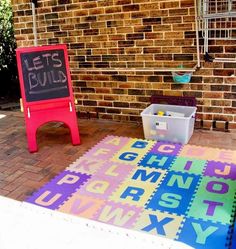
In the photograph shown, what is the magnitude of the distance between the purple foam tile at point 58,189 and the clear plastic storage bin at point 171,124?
844mm

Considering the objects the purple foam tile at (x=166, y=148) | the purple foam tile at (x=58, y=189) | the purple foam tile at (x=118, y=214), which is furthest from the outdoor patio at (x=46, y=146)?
the purple foam tile at (x=118, y=214)

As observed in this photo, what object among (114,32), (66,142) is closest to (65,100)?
(66,142)

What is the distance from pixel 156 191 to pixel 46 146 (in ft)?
4.29

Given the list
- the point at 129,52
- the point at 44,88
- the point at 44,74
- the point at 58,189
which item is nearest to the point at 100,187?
the point at 58,189

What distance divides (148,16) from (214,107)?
1105 mm

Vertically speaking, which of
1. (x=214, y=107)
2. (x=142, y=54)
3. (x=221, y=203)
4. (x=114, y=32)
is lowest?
(x=221, y=203)

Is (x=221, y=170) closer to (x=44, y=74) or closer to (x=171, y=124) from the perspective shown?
(x=171, y=124)

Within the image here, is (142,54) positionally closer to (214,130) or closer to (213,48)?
(213,48)

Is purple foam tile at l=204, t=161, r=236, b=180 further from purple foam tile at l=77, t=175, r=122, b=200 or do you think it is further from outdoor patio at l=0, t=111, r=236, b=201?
purple foam tile at l=77, t=175, r=122, b=200

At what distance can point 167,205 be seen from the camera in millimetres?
2143

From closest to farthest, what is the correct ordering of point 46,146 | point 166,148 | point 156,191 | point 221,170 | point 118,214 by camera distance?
point 118,214
point 156,191
point 221,170
point 166,148
point 46,146

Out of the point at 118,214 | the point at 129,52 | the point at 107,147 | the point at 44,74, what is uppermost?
the point at 129,52

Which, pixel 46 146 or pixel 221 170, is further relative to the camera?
pixel 46 146

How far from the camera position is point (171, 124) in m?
2.98
